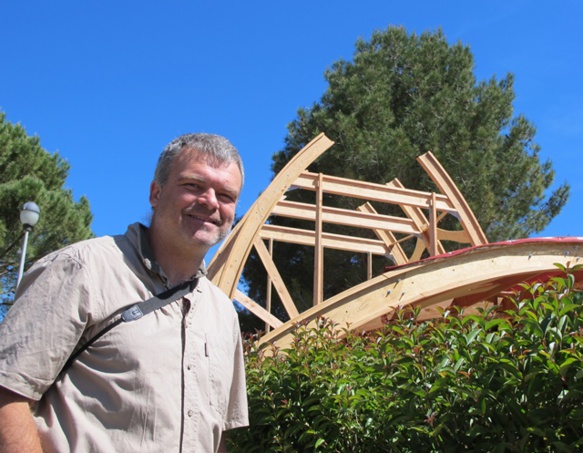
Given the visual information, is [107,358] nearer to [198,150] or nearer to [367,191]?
[198,150]

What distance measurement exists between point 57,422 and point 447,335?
6.12 ft

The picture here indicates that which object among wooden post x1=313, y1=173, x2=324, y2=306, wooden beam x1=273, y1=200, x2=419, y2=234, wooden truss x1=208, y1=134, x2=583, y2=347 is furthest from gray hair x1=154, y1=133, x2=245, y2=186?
wooden beam x1=273, y1=200, x2=419, y2=234

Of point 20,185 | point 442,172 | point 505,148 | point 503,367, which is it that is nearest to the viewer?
point 503,367

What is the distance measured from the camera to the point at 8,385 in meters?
1.70

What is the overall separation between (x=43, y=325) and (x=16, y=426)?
27cm

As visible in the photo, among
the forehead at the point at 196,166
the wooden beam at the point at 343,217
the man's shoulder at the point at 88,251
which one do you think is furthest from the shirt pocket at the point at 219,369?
the wooden beam at the point at 343,217

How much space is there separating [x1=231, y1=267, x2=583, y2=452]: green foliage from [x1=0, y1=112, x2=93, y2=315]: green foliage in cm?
1796

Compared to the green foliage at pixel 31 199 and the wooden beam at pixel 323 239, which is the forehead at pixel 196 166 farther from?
the green foliage at pixel 31 199

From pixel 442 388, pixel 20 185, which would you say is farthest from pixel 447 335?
pixel 20 185

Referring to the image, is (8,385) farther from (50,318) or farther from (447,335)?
(447,335)

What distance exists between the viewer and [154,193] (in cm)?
228

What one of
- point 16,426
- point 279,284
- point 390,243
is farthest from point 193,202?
point 390,243

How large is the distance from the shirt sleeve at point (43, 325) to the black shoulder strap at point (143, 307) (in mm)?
54

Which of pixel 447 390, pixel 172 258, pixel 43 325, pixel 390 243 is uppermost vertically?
pixel 390 243
